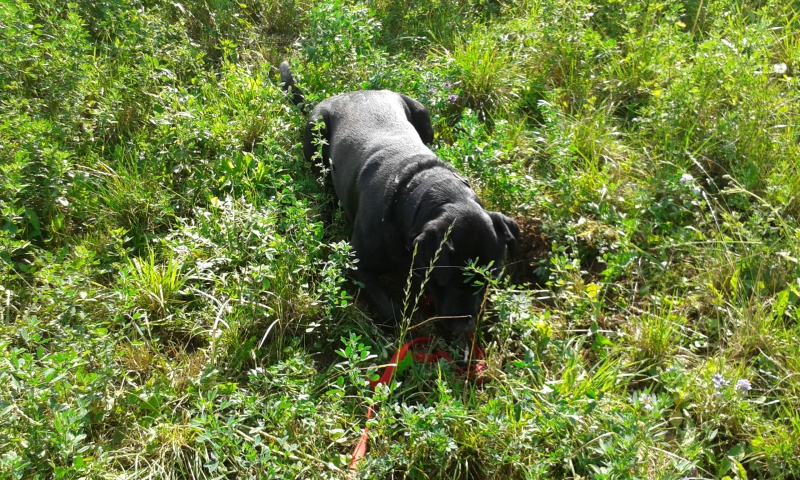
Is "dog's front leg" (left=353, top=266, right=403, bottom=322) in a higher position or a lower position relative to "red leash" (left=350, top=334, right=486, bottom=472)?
higher

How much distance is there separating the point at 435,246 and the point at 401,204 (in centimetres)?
54

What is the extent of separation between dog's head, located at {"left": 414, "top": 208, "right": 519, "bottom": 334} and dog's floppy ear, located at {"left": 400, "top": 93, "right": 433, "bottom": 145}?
4.91 feet

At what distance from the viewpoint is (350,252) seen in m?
3.99

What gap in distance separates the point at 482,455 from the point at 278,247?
5.26 ft

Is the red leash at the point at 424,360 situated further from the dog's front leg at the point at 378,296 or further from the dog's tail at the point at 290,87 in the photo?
the dog's tail at the point at 290,87

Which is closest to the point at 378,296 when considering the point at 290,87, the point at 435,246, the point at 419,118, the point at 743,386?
the point at 435,246

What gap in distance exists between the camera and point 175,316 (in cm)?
367

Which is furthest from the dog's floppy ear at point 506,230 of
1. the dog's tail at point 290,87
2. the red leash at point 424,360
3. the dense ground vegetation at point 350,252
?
the dog's tail at point 290,87

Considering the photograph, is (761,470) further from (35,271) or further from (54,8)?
(54,8)

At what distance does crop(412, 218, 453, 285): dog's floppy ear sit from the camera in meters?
3.31

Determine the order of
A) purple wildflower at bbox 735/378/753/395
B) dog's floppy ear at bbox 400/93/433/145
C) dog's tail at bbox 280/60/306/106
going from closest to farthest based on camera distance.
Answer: purple wildflower at bbox 735/378/753/395
dog's floppy ear at bbox 400/93/433/145
dog's tail at bbox 280/60/306/106

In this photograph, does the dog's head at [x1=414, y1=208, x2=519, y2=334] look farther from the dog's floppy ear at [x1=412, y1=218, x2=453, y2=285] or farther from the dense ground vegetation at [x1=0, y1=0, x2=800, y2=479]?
the dense ground vegetation at [x1=0, y1=0, x2=800, y2=479]

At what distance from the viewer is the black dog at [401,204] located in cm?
338

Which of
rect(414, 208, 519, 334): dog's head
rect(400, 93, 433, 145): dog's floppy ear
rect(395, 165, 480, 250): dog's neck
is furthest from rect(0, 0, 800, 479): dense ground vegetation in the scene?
rect(395, 165, 480, 250): dog's neck
